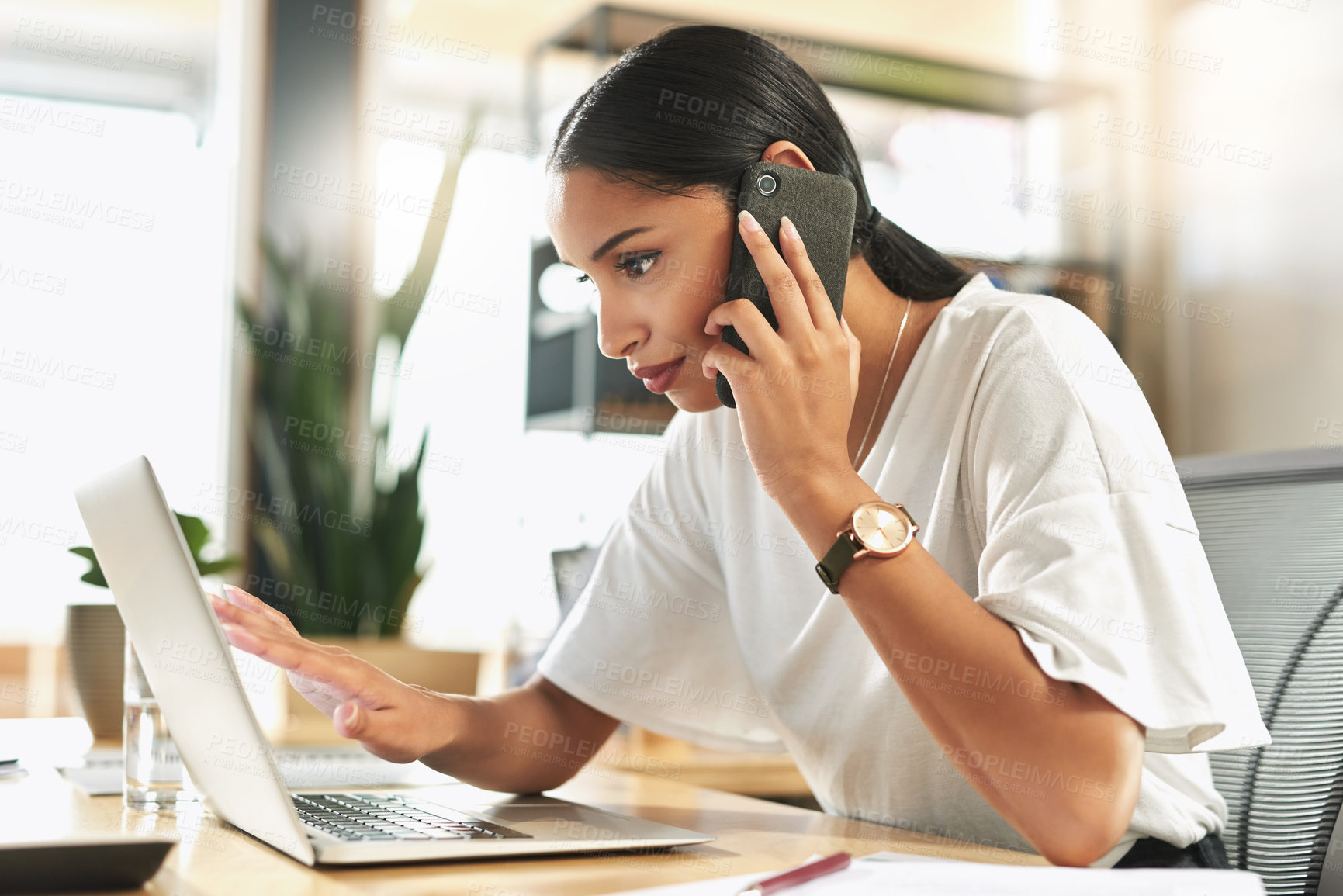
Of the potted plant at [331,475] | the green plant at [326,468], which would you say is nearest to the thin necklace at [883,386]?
the potted plant at [331,475]

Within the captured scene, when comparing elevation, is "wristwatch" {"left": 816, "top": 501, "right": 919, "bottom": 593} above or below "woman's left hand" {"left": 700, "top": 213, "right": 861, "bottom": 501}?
below

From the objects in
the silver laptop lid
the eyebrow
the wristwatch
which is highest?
the eyebrow

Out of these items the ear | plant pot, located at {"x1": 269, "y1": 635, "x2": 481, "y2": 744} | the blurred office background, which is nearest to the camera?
the ear

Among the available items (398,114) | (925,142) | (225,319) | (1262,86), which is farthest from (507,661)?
(1262,86)

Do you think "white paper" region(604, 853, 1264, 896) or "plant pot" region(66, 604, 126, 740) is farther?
"plant pot" region(66, 604, 126, 740)

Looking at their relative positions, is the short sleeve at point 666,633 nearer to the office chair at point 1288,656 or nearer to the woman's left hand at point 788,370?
the woman's left hand at point 788,370

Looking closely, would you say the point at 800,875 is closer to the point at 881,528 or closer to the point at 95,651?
the point at 881,528

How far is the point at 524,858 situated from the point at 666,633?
497 millimetres

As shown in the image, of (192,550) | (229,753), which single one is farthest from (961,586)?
(192,550)

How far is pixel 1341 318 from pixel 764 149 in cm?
243

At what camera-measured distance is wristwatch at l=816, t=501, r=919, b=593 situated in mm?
793

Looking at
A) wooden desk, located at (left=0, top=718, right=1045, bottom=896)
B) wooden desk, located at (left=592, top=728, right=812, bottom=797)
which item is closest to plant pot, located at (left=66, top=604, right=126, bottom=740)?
wooden desk, located at (left=0, top=718, right=1045, bottom=896)

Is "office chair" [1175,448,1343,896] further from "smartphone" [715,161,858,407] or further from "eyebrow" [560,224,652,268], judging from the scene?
"eyebrow" [560,224,652,268]

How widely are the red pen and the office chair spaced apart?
0.51 m
